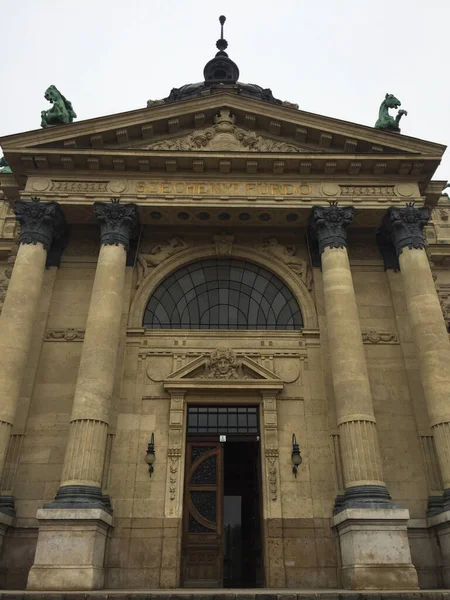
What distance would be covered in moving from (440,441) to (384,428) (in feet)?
6.51

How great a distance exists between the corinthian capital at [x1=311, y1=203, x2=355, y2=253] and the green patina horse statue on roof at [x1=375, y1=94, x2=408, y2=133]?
428 cm

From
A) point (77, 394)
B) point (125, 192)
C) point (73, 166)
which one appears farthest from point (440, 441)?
point (73, 166)

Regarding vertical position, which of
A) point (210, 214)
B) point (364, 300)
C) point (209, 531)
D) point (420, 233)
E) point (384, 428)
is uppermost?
point (210, 214)

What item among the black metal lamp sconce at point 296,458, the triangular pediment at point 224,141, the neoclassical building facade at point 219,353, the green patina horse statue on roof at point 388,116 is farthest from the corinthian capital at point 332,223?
the black metal lamp sconce at point 296,458

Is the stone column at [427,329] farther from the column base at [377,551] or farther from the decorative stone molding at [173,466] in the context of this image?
the decorative stone molding at [173,466]

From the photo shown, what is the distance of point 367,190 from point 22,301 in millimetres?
13054

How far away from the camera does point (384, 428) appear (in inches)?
679

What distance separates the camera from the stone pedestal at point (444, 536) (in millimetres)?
14359

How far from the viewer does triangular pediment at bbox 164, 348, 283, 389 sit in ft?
57.9

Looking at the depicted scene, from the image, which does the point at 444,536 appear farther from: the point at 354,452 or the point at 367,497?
the point at 354,452

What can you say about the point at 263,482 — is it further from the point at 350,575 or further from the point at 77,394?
the point at 77,394

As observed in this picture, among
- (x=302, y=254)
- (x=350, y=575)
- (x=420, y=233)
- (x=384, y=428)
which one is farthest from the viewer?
(x=302, y=254)

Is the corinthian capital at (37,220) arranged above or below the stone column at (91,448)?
above

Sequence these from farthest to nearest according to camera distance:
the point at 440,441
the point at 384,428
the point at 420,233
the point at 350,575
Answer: the point at 420,233, the point at 384,428, the point at 440,441, the point at 350,575
